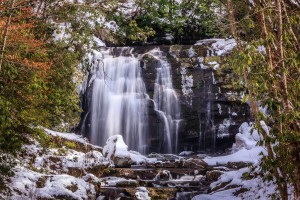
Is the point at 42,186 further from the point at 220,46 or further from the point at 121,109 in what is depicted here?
the point at 220,46

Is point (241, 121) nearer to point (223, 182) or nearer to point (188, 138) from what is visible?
point (188, 138)

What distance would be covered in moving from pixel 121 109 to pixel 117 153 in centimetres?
588

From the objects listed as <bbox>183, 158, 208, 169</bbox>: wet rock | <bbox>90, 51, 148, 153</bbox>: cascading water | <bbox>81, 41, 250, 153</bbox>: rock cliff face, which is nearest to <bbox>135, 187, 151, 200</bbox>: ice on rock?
<bbox>183, 158, 208, 169</bbox>: wet rock

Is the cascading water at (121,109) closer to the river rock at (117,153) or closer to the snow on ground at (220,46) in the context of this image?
the snow on ground at (220,46)

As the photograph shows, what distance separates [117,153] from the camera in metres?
14.0

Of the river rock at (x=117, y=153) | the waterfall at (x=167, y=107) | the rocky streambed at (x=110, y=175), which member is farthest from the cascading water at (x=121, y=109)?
the river rock at (x=117, y=153)

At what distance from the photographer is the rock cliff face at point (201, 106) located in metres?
19.7

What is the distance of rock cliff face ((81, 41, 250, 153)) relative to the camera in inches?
777

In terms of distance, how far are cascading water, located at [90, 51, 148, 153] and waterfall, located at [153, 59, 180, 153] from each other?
0.81m

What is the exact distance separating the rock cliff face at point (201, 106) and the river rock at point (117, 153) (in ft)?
17.7

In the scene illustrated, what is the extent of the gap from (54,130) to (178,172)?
184 inches

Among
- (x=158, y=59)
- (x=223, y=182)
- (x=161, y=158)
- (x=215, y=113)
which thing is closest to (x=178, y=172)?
(x=223, y=182)

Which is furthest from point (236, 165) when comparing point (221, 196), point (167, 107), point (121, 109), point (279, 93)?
point (279, 93)

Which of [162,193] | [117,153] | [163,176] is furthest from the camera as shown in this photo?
[117,153]
